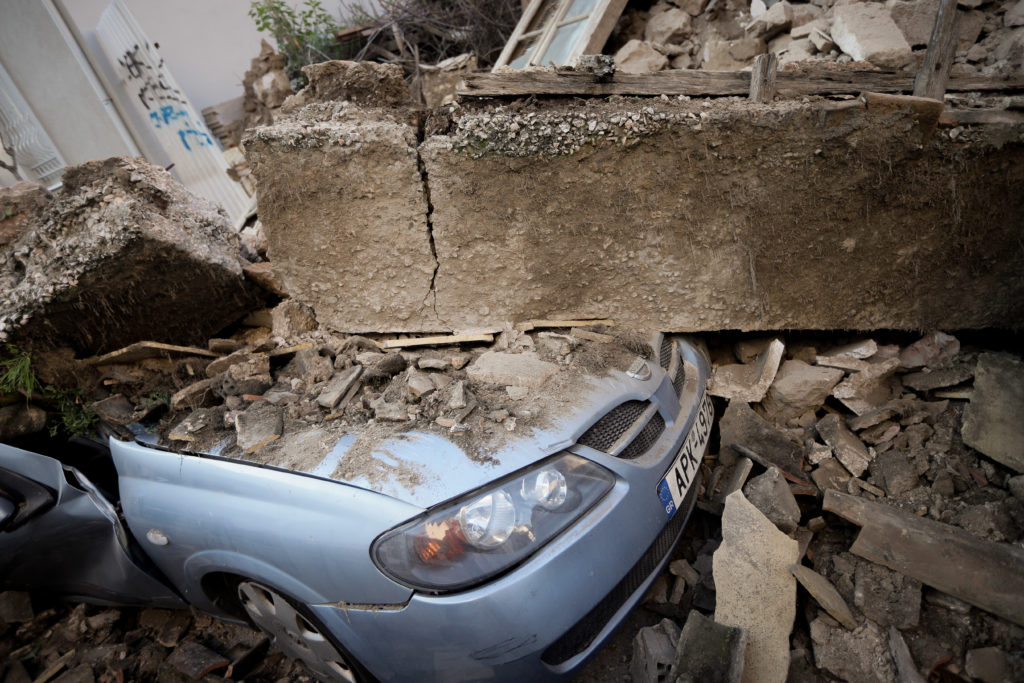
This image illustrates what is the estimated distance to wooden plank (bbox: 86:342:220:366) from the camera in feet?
8.77

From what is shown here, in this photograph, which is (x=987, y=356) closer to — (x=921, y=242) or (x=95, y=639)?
(x=921, y=242)

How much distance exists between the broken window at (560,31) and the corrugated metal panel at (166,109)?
3630 millimetres

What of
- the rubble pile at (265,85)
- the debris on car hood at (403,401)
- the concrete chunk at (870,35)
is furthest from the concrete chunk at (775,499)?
the rubble pile at (265,85)

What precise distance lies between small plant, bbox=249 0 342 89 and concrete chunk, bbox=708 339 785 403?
5648mm

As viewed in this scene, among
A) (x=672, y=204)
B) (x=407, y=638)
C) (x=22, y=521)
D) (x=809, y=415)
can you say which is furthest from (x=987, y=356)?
(x=22, y=521)

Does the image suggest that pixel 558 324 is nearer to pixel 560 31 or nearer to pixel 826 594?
pixel 826 594

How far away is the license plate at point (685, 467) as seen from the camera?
1845 millimetres

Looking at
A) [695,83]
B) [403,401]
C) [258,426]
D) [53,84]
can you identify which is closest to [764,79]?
[695,83]

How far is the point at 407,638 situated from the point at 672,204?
220cm

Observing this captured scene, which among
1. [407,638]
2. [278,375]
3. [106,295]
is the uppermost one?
[106,295]

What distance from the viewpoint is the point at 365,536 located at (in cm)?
149

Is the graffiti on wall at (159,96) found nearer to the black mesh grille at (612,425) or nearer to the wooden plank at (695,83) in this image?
the wooden plank at (695,83)

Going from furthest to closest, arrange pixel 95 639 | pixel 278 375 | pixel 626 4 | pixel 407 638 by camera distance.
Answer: pixel 626 4 < pixel 278 375 < pixel 95 639 < pixel 407 638

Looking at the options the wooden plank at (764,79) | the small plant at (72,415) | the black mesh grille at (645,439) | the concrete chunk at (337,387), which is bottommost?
the black mesh grille at (645,439)
